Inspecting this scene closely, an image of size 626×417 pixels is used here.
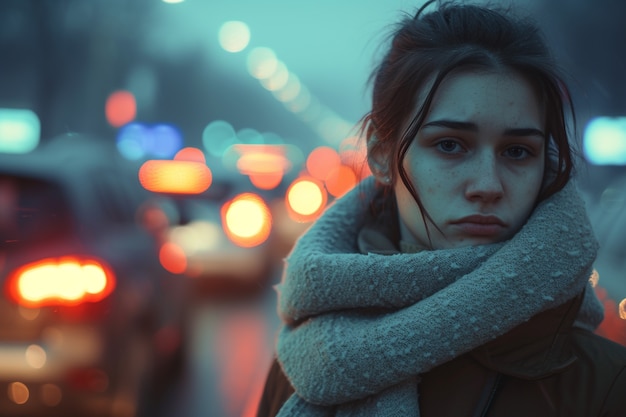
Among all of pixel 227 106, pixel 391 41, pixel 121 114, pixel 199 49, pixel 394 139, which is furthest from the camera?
pixel 227 106

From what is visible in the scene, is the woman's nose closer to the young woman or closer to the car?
the young woman

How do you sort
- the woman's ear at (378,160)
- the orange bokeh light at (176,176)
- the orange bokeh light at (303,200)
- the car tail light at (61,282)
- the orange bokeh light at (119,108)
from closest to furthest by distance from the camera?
the woman's ear at (378,160) → the car tail light at (61,282) → the orange bokeh light at (176,176) → the orange bokeh light at (303,200) → the orange bokeh light at (119,108)

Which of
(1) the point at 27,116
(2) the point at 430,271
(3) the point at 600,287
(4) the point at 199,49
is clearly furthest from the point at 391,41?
(4) the point at 199,49

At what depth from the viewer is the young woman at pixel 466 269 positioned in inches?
58.8

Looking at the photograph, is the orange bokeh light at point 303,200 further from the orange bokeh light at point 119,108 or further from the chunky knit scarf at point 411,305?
the chunky knit scarf at point 411,305

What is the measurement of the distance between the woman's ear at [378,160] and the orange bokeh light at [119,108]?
2187cm

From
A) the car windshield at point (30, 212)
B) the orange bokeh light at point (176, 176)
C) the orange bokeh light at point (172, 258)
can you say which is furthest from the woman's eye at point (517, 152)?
the orange bokeh light at point (176, 176)

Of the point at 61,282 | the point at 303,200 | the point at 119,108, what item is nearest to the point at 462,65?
the point at 61,282

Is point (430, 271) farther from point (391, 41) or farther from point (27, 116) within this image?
point (27, 116)

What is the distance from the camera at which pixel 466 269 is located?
5.14 ft

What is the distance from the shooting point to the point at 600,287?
136 inches

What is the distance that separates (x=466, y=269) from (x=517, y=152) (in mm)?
283

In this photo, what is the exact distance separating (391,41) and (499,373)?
853 millimetres

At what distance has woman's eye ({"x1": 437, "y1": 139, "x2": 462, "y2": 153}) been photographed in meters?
1.66
